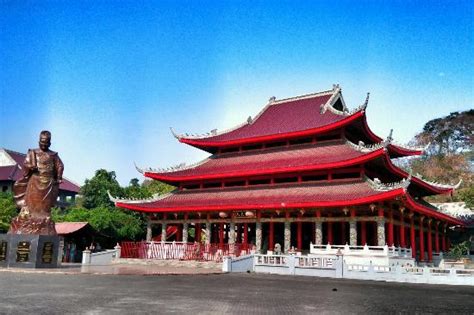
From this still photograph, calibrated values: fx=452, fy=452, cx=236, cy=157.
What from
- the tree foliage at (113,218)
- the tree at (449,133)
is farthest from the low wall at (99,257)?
the tree at (449,133)

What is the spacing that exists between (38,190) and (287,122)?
20.3 metres

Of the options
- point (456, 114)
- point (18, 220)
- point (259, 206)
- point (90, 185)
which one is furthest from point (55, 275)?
point (456, 114)

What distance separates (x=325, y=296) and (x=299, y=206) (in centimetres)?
1398

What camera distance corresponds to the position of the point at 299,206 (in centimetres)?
2695

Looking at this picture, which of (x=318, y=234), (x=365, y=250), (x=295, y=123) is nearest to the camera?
(x=365, y=250)

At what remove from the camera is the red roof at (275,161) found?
2812 cm

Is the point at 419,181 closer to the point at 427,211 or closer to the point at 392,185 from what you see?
the point at 427,211

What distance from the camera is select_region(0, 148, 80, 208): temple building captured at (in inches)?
2290

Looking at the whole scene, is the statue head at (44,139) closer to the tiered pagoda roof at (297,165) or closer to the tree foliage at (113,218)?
the tiered pagoda roof at (297,165)

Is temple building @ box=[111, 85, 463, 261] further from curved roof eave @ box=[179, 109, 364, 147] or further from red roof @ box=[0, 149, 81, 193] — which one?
red roof @ box=[0, 149, 81, 193]

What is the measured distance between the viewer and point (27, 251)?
19.2 metres

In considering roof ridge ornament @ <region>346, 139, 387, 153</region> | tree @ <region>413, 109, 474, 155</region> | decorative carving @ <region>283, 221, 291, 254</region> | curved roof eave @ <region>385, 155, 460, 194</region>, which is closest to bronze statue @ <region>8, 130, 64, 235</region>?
decorative carving @ <region>283, 221, 291, 254</region>

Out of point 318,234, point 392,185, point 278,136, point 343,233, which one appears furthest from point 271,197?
point 392,185

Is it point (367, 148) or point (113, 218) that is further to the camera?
point (113, 218)
